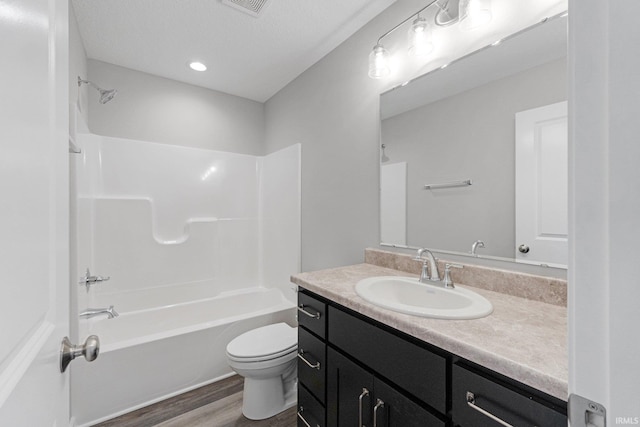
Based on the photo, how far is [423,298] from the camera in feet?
4.09

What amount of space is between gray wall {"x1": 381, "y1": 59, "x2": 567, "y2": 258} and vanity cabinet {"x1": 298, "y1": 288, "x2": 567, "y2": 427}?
658 mm

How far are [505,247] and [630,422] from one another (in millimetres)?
984

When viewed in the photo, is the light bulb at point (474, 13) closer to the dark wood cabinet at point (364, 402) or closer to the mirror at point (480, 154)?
the mirror at point (480, 154)

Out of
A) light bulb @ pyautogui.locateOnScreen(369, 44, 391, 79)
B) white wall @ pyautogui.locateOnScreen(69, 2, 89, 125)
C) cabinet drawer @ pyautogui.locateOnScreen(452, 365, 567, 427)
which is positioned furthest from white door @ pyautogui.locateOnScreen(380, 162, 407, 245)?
white wall @ pyautogui.locateOnScreen(69, 2, 89, 125)

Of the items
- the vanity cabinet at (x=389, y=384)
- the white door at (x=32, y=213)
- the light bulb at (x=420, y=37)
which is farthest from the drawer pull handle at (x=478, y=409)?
the light bulb at (x=420, y=37)

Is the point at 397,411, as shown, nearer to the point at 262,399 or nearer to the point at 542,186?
the point at 542,186

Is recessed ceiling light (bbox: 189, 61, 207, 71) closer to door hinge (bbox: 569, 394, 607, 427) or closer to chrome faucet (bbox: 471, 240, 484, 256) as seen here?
chrome faucet (bbox: 471, 240, 484, 256)

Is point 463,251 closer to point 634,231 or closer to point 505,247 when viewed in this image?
point 505,247

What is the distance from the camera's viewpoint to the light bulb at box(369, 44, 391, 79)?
157 centimetres

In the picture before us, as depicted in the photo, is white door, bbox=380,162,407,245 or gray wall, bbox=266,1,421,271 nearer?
white door, bbox=380,162,407,245

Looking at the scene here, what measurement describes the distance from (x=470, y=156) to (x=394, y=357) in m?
0.97

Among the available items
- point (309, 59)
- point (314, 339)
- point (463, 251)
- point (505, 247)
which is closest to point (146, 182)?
point (309, 59)

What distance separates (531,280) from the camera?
105cm

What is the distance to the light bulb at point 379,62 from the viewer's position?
1.57 m
